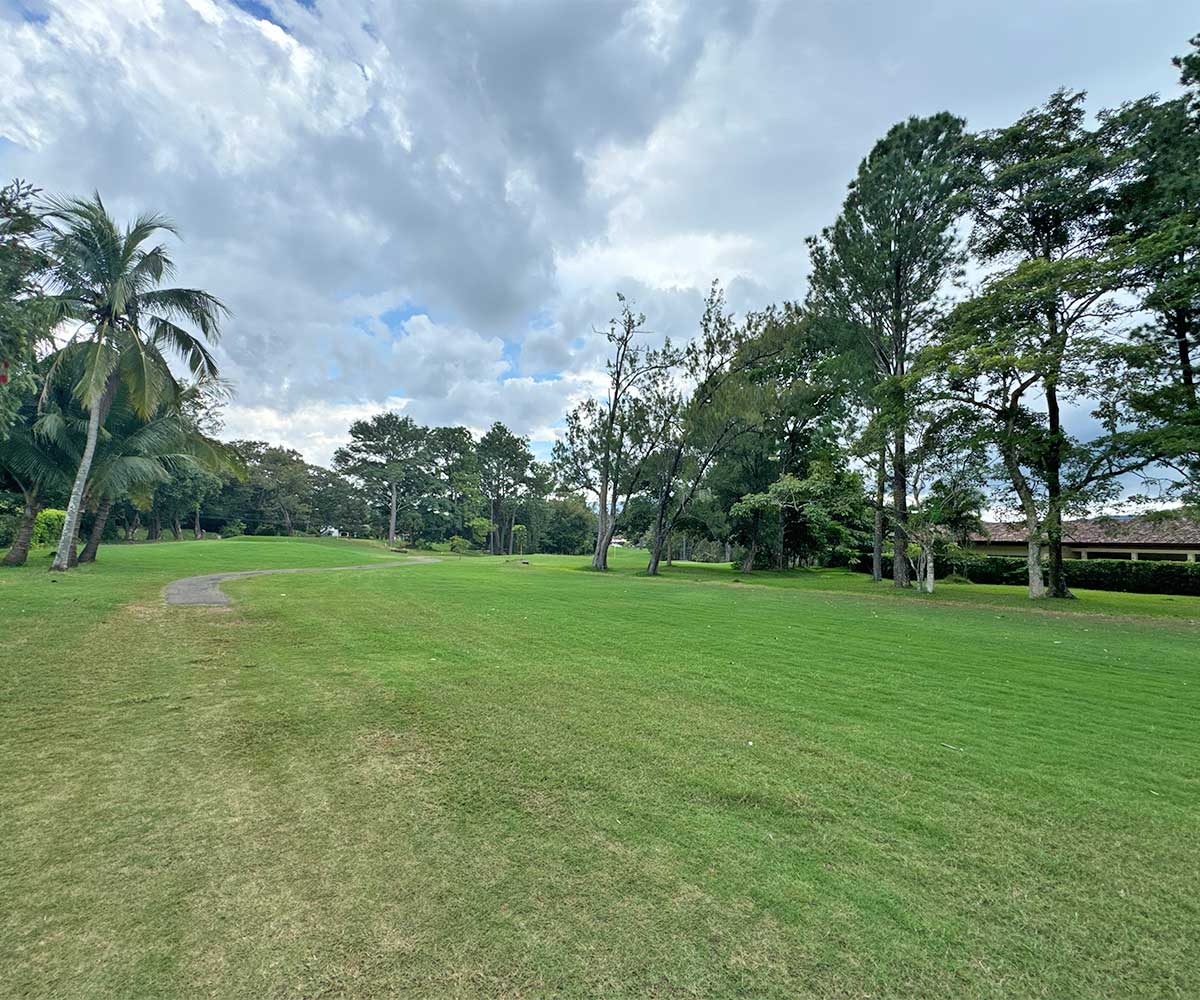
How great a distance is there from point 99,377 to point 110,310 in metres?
2.33

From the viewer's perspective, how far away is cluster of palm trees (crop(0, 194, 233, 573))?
527 inches

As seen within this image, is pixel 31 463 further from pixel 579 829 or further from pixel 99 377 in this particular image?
pixel 579 829

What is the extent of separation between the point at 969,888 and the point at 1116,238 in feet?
75.6

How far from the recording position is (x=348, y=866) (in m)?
2.33

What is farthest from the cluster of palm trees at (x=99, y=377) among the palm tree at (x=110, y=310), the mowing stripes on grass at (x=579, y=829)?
the mowing stripes on grass at (x=579, y=829)

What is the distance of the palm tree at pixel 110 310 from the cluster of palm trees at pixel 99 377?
0.09 ft

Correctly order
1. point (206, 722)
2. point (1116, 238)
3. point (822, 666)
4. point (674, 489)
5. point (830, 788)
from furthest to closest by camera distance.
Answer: point (674, 489)
point (1116, 238)
point (822, 666)
point (206, 722)
point (830, 788)

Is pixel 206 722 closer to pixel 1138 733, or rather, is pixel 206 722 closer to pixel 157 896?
pixel 157 896

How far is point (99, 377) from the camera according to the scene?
1316cm

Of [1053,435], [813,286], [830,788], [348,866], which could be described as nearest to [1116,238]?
[1053,435]

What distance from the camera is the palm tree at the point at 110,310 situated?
13234 mm

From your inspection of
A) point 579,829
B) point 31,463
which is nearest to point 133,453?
point 31,463

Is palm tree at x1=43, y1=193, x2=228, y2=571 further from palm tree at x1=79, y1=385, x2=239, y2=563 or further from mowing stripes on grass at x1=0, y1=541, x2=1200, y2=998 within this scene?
mowing stripes on grass at x1=0, y1=541, x2=1200, y2=998

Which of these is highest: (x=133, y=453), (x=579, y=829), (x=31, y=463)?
(x=133, y=453)
